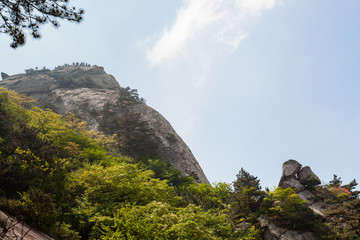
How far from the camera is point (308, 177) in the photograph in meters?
20.7

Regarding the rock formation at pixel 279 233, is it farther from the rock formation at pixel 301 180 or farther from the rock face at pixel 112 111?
the rock face at pixel 112 111

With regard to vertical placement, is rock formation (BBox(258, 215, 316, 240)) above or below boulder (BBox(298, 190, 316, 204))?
below

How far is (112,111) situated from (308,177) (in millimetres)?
29150

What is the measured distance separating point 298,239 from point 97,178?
12.3 m

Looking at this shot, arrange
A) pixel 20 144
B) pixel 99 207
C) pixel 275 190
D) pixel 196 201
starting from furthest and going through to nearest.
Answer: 1. pixel 196 201
2. pixel 275 190
3. pixel 20 144
4. pixel 99 207

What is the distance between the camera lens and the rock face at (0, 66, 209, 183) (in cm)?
2806

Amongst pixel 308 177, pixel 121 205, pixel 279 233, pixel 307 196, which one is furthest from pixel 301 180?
pixel 121 205

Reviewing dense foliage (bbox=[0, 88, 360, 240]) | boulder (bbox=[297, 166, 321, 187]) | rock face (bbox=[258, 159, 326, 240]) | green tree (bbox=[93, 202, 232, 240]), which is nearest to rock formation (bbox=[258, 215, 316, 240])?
rock face (bbox=[258, 159, 326, 240])

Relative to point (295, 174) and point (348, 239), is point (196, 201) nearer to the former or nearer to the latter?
point (348, 239)

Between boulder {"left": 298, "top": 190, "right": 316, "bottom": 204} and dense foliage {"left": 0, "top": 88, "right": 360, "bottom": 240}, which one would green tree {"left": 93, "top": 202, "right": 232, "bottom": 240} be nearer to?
dense foliage {"left": 0, "top": 88, "right": 360, "bottom": 240}

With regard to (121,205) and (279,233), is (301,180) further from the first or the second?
(121,205)

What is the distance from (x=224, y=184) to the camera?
19.7 meters

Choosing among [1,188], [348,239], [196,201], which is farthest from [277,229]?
[1,188]

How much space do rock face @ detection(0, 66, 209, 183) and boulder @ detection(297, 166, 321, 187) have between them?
40.7 ft
